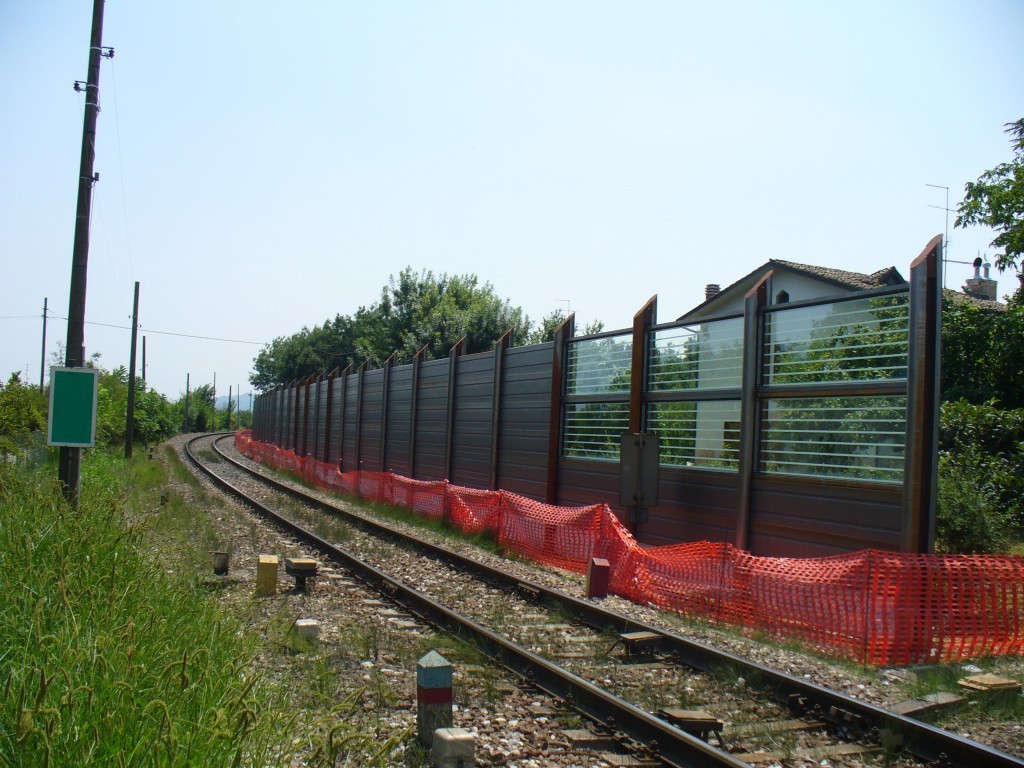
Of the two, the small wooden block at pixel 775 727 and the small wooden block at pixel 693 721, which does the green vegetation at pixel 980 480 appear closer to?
the small wooden block at pixel 775 727

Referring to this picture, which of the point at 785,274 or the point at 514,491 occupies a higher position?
the point at 785,274

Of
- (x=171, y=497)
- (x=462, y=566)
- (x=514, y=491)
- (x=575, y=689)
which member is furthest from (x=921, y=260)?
(x=171, y=497)

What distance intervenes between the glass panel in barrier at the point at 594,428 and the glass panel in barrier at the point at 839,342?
3.19m

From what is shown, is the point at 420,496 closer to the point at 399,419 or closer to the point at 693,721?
the point at 399,419

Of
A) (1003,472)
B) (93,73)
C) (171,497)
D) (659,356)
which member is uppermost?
(93,73)

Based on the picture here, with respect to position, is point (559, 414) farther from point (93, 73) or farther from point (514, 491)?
point (93, 73)

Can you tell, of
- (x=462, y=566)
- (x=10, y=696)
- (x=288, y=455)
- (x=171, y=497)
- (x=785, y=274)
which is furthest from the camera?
(x=785, y=274)

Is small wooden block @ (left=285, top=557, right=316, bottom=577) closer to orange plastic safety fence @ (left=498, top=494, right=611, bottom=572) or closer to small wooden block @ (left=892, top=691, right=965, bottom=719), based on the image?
orange plastic safety fence @ (left=498, top=494, right=611, bottom=572)

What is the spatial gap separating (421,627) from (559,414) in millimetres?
6947

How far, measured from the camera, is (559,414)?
47.8ft

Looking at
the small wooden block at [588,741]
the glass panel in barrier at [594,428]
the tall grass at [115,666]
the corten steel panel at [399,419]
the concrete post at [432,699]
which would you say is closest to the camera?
the tall grass at [115,666]

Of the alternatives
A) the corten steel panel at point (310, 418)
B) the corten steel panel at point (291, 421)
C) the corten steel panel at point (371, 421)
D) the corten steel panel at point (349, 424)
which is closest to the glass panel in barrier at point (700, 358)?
the corten steel panel at point (371, 421)

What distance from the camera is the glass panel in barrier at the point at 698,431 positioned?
429 inches

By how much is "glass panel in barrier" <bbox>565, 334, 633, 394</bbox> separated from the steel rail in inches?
198
